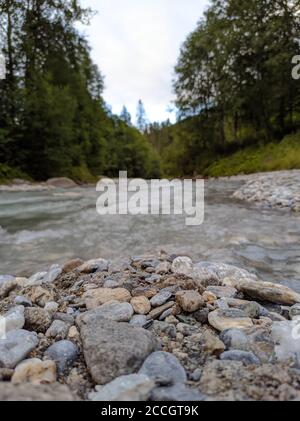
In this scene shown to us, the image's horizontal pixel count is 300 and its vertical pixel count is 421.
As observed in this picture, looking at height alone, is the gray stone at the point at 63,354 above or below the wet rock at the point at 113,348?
below

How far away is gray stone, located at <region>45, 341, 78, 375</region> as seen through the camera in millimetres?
1211

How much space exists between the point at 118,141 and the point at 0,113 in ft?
67.0

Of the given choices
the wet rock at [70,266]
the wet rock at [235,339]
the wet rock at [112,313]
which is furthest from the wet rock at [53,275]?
the wet rock at [235,339]

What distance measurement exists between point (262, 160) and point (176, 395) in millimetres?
16665

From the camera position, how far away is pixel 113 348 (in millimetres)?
1181

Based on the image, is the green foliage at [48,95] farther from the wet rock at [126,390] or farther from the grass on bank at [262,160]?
the wet rock at [126,390]

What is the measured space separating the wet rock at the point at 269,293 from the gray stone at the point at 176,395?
105cm

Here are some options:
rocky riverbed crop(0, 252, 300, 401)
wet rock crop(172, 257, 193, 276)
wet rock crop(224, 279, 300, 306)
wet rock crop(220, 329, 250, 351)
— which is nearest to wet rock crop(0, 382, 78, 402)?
rocky riverbed crop(0, 252, 300, 401)

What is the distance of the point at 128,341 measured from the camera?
1229mm

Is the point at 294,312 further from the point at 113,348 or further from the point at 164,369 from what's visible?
the point at 113,348

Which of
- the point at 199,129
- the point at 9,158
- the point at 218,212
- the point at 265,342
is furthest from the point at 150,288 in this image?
the point at 199,129

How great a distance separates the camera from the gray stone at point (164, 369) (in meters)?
1.05

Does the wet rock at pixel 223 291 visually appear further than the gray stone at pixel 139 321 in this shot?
Yes
